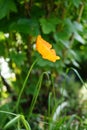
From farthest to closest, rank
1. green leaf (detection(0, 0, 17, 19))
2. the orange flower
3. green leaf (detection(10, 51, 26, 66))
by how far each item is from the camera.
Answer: green leaf (detection(10, 51, 26, 66)) < green leaf (detection(0, 0, 17, 19)) < the orange flower

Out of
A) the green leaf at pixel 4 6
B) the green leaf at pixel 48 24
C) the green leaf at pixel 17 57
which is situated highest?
the green leaf at pixel 4 6

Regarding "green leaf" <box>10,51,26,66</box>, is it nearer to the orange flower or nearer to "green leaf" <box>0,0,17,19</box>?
"green leaf" <box>0,0,17,19</box>

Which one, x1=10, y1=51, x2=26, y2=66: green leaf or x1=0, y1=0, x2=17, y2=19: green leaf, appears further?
x1=10, y1=51, x2=26, y2=66: green leaf

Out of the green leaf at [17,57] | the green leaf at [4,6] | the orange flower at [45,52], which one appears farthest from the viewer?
the green leaf at [17,57]

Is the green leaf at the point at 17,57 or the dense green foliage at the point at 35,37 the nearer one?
the dense green foliage at the point at 35,37

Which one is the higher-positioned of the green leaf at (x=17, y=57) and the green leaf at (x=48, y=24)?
the green leaf at (x=48, y=24)

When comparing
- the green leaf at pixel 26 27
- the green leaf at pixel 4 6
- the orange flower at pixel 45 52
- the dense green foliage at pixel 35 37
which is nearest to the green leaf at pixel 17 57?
the dense green foliage at pixel 35 37

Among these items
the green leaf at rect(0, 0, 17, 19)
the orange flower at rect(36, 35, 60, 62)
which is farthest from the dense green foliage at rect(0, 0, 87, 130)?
the orange flower at rect(36, 35, 60, 62)

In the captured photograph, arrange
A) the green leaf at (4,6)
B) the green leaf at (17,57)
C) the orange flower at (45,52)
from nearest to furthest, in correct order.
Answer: the orange flower at (45,52), the green leaf at (4,6), the green leaf at (17,57)

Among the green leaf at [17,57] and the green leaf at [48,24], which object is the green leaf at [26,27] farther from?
the green leaf at [17,57]

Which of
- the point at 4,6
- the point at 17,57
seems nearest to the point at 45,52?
the point at 4,6

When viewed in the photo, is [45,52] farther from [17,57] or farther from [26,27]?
[17,57]

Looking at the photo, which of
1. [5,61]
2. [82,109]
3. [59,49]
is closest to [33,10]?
[59,49]
